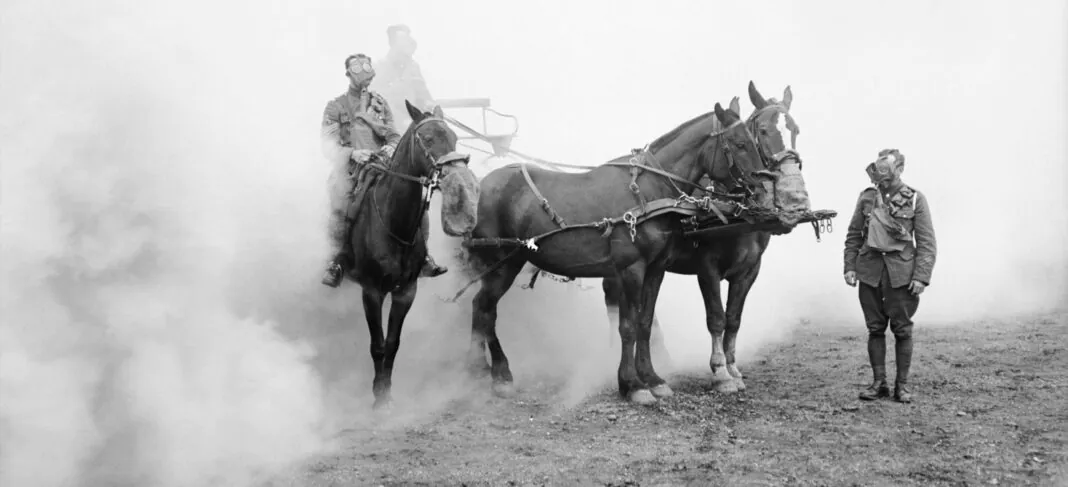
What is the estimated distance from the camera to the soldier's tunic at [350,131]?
831 cm

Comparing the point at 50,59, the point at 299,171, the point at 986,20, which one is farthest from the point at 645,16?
the point at 50,59

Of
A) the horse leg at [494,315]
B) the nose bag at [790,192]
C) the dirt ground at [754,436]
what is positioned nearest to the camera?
the dirt ground at [754,436]

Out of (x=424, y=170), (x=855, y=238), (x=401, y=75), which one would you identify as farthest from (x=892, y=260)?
(x=401, y=75)

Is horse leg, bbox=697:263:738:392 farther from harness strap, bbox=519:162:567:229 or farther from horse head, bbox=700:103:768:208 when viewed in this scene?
harness strap, bbox=519:162:567:229

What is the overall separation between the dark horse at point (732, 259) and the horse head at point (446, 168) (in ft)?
6.26

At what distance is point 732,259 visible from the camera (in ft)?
29.8

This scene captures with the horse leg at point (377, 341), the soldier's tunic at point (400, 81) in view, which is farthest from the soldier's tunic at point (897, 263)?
the soldier's tunic at point (400, 81)

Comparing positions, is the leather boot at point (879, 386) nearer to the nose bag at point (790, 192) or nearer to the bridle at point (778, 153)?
the nose bag at point (790, 192)

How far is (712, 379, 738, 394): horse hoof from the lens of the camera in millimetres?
8734

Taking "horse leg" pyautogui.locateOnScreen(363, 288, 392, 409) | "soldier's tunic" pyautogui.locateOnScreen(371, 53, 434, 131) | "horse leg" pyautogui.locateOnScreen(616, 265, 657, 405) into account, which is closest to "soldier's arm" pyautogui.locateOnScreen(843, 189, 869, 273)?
"horse leg" pyautogui.locateOnScreen(616, 265, 657, 405)

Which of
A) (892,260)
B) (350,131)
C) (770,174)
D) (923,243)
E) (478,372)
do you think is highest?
(350,131)

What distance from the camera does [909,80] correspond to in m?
18.0

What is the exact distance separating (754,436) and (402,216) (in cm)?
331

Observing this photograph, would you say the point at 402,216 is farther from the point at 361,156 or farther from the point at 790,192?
the point at 790,192
